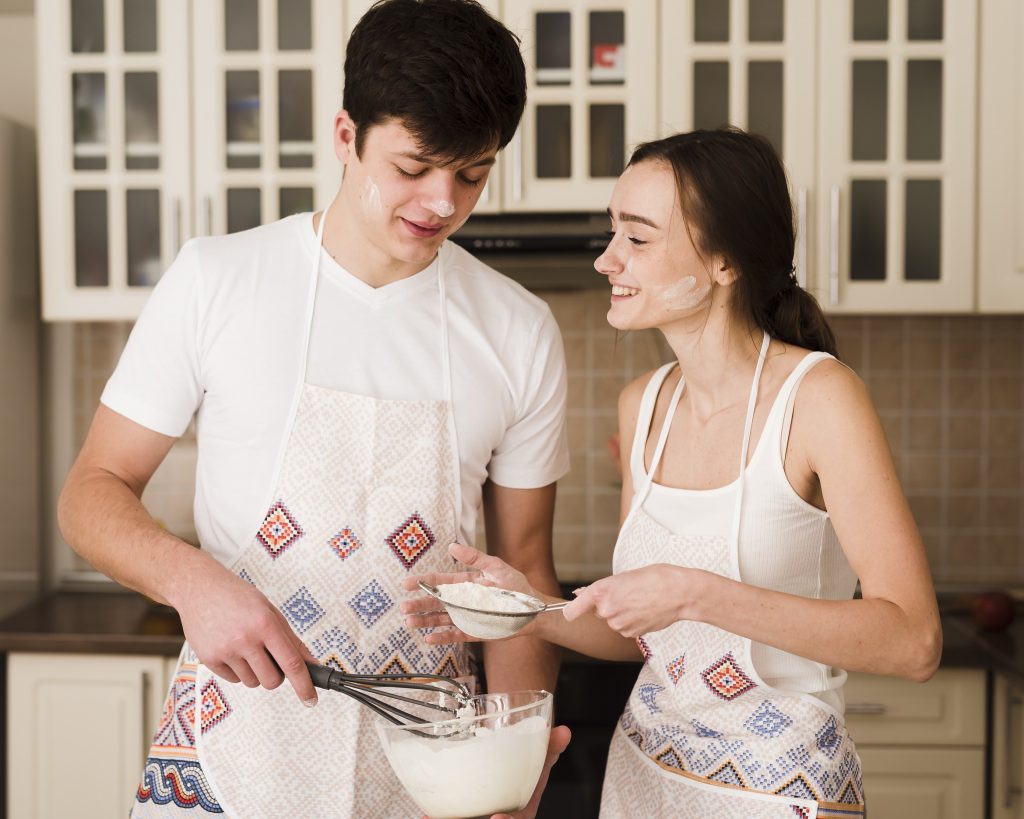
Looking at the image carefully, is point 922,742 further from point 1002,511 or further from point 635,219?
point 635,219

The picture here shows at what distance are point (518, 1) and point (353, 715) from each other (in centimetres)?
174

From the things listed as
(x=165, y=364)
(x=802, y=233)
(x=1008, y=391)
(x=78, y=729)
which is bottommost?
(x=78, y=729)

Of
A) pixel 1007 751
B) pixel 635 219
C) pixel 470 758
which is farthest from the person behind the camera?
pixel 1007 751

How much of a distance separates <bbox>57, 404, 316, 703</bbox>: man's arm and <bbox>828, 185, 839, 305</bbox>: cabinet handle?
1648mm

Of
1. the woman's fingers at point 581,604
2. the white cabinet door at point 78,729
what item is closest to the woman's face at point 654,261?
the woman's fingers at point 581,604

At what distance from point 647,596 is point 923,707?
4.70ft

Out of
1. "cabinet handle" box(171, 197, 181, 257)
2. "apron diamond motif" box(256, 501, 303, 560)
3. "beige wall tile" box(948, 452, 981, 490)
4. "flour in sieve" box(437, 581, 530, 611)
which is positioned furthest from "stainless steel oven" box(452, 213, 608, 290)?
"flour in sieve" box(437, 581, 530, 611)

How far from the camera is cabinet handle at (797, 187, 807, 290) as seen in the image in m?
2.49

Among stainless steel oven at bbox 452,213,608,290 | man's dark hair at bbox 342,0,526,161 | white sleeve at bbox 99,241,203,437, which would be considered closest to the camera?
man's dark hair at bbox 342,0,526,161

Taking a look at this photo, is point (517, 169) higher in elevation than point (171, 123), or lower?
lower

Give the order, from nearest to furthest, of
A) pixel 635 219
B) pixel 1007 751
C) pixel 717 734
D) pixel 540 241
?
1. pixel 717 734
2. pixel 635 219
3. pixel 1007 751
4. pixel 540 241

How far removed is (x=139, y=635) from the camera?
2.36 m

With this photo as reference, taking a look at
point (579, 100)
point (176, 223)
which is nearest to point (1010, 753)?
point (579, 100)

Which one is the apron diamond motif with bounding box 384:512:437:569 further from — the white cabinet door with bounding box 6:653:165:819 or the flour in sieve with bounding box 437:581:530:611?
the white cabinet door with bounding box 6:653:165:819
